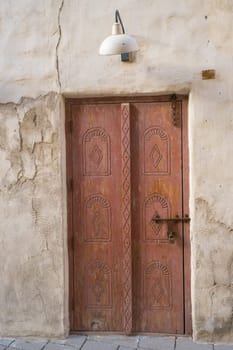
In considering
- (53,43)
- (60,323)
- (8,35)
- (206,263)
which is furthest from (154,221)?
(8,35)

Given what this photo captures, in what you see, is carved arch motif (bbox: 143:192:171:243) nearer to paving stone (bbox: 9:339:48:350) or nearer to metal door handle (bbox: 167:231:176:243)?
metal door handle (bbox: 167:231:176:243)

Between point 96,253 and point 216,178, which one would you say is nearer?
point 216,178

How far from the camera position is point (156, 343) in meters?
4.16

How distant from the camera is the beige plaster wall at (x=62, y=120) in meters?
4.07

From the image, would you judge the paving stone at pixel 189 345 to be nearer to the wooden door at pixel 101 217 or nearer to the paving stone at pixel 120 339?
the paving stone at pixel 120 339

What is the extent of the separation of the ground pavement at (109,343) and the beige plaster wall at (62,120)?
0.34 ft

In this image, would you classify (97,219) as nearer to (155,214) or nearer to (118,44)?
(155,214)

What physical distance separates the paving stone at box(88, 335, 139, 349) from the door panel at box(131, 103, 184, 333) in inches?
6.1

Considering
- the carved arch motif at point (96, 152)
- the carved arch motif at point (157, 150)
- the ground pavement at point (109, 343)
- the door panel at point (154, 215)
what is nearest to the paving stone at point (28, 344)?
the ground pavement at point (109, 343)

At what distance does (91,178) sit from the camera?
434 centimetres

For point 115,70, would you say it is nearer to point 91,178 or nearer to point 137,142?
point 137,142

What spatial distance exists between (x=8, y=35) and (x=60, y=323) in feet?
8.54

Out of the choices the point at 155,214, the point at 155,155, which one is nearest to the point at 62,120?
the point at 155,155

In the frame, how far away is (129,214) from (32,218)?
2.85ft
